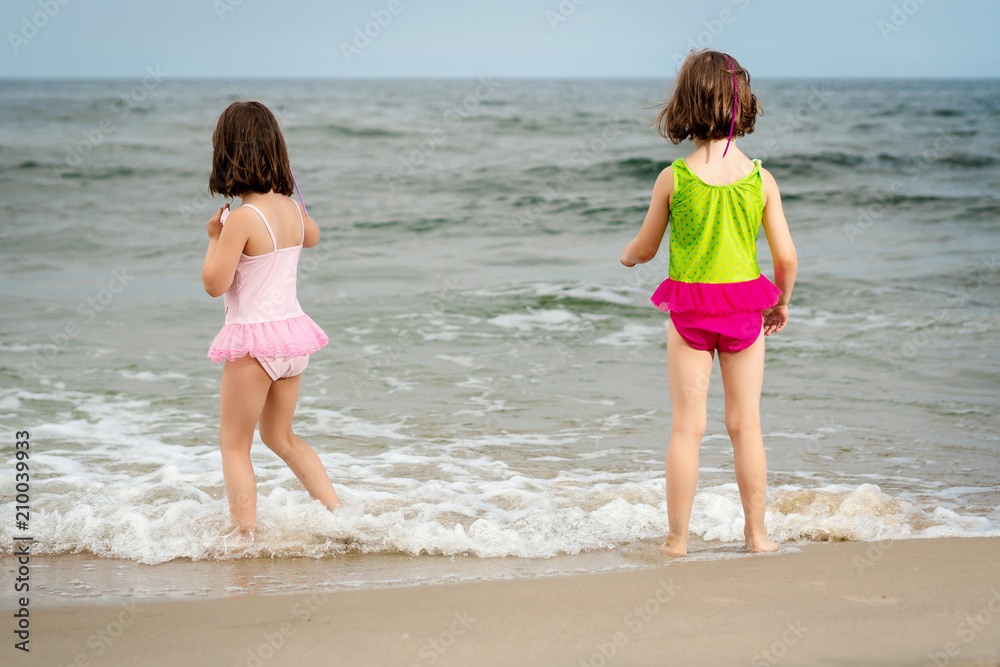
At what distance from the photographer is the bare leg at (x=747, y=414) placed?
304cm

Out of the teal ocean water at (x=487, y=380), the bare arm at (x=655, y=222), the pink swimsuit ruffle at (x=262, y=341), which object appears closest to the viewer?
the bare arm at (x=655, y=222)

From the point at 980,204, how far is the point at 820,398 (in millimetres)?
11224

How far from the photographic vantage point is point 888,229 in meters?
13.1

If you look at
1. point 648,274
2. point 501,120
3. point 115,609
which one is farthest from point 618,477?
point 501,120

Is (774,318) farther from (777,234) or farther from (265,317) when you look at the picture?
(265,317)

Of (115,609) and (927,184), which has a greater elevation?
(927,184)

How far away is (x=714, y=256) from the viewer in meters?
2.96

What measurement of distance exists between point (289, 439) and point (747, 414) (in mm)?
1761

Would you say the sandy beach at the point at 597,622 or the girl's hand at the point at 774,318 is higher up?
the girl's hand at the point at 774,318

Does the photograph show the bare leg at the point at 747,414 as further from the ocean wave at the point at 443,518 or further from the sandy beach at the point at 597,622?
the ocean wave at the point at 443,518

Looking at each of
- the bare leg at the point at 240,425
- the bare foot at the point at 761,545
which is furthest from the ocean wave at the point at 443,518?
the bare foot at the point at 761,545

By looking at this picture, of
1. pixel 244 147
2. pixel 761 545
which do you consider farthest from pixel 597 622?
pixel 244 147

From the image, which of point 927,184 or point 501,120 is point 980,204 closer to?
point 927,184

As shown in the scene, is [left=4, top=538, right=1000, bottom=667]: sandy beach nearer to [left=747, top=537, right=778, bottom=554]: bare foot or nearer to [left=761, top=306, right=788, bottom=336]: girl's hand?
[left=747, top=537, right=778, bottom=554]: bare foot
